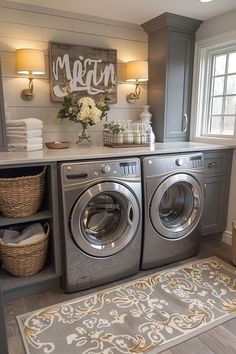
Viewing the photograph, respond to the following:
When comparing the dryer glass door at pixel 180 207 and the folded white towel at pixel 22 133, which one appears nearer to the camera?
the folded white towel at pixel 22 133

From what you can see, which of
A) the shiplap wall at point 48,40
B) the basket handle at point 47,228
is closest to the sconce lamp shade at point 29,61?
the shiplap wall at point 48,40

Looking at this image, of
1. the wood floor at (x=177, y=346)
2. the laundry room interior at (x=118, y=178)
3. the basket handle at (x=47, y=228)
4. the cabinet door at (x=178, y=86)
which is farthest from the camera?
the cabinet door at (x=178, y=86)

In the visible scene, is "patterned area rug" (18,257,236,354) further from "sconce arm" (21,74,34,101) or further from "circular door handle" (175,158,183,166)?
"sconce arm" (21,74,34,101)

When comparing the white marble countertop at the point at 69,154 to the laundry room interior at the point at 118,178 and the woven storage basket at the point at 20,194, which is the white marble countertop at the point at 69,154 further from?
the woven storage basket at the point at 20,194

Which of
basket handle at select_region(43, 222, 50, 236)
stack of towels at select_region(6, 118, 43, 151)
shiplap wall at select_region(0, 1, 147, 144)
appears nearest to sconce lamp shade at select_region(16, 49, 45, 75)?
shiplap wall at select_region(0, 1, 147, 144)

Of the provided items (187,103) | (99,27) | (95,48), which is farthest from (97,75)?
(187,103)

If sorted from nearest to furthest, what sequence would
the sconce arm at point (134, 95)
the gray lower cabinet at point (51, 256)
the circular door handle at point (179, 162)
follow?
the gray lower cabinet at point (51, 256)
the circular door handle at point (179, 162)
the sconce arm at point (134, 95)

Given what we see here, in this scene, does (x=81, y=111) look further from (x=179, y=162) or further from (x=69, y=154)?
(x=179, y=162)

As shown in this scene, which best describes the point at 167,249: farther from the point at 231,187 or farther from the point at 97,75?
the point at 97,75

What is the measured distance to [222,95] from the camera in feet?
9.38

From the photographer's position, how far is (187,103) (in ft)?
9.93

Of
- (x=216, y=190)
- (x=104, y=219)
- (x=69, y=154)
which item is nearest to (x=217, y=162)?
(x=216, y=190)

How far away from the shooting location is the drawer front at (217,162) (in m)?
2.60

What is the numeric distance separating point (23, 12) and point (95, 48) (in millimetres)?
686
